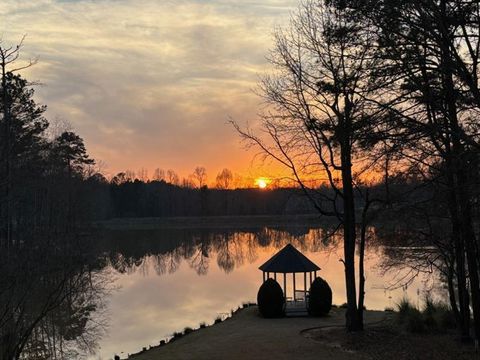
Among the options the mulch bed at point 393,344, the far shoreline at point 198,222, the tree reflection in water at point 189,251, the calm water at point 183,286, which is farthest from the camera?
the far shoreline at point 198,222

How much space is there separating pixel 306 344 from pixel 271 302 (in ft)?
15.2

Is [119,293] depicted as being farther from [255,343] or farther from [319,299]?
[255,343]

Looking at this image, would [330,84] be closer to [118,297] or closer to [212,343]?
→ [212,343]

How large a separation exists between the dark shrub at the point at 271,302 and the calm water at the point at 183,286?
2322 mm

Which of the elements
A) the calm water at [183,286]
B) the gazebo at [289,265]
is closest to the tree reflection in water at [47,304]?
the calm water at [183,286]

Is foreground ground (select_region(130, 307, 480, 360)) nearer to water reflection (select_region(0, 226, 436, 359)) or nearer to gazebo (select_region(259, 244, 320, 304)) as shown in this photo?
water reflection (select_region(0, 226, 436, 359))

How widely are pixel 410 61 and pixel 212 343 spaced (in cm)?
834

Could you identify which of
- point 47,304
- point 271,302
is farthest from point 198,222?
point 47,304

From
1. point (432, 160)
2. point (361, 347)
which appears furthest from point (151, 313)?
point (432, 160)

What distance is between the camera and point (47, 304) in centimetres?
1018

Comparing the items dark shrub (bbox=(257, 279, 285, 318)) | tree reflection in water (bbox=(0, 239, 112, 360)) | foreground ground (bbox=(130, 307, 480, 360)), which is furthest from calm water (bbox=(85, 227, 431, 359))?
foreground ground (bbox=(130, 307, 480, 360))

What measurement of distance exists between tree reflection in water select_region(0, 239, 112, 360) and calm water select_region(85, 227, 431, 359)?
2.11 ft

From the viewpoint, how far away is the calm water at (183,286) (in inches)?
769

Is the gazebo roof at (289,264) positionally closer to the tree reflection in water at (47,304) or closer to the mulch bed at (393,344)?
the mulch bed at (393,344)
